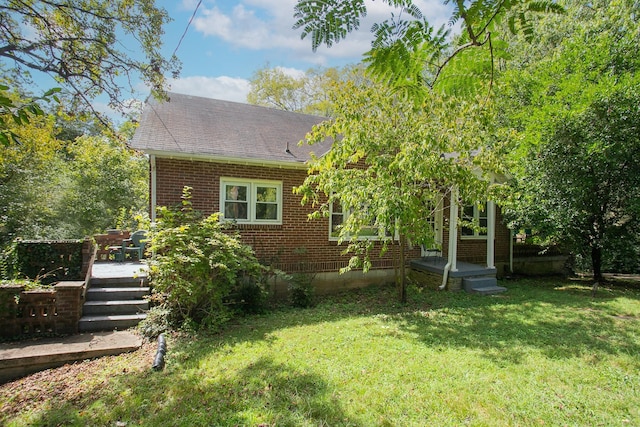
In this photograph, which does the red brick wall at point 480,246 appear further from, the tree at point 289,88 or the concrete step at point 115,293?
the tree at point 289,88

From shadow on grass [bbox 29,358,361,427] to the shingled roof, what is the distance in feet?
17.0

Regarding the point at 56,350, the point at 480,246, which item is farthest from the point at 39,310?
the point at 480,246

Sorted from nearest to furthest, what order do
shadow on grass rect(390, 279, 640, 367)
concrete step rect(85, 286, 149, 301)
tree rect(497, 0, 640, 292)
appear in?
shadow on grass rect(390, 279, 640, 367)
concrete step rect(85, 286, 149, 301)
tree rect(497, 0, 640, 292)

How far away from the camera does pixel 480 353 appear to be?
508 cm

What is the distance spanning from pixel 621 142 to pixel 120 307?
12.3 meters

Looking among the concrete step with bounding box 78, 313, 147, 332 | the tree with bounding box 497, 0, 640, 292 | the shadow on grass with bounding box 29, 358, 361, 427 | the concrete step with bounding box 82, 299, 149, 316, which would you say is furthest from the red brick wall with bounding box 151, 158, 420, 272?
the tree with bounding box 497, 0, 640, 292

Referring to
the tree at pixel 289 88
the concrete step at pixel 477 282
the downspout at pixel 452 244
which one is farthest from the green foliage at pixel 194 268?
the tree at pixel 289 88

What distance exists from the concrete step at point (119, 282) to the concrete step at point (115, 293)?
0.14 m

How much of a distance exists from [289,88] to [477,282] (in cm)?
2282

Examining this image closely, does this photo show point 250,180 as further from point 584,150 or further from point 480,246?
point 584,150

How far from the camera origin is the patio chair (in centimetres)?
1001

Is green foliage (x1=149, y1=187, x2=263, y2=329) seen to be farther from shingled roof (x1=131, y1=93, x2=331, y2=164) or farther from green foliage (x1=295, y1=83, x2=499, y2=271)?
green foliage (x1=295, y1=83, x2=499, y2=271)

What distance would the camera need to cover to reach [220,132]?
953 centimetres

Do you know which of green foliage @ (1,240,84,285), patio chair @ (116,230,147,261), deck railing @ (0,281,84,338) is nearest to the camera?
deck railing @ (0,281,84,338)
